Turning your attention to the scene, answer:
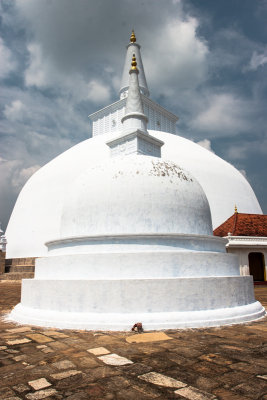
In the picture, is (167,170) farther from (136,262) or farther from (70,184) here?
(70,184)

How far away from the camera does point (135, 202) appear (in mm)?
7598

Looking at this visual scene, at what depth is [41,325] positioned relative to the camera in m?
6.53

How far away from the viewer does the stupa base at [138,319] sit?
598 cm

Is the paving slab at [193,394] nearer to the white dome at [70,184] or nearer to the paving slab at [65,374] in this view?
the paving slab at [65,374]

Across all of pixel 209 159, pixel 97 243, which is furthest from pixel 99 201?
pixel 209 159

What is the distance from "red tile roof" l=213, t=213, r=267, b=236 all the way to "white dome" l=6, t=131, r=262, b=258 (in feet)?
2.35

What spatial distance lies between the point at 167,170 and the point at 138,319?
4.08 m

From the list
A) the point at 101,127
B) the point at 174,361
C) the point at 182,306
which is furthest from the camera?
the point at 101,127

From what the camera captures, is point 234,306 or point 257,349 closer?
point 257,349

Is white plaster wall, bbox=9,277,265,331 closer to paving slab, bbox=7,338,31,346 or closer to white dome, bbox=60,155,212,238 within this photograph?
paving slab, bbox=7,338,31,346

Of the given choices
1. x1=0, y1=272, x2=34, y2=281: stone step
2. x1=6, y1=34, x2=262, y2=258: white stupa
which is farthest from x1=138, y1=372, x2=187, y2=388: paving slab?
x1=0, y1=272, x2=34, y2=281: stone step

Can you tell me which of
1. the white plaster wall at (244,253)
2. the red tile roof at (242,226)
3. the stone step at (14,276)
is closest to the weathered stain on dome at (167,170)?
the red tile roof at (242,226)

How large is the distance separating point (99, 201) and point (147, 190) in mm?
1213

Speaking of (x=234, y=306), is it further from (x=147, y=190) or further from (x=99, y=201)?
(x=99, y=201)
